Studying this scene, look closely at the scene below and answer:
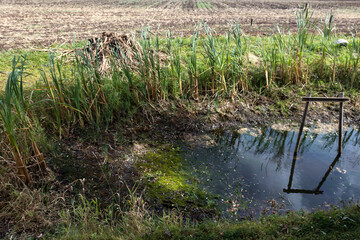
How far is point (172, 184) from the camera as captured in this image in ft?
10.5

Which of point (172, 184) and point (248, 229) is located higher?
point (248, 229)

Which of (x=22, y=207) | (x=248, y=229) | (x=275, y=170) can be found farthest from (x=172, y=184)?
(x=22, y=207)

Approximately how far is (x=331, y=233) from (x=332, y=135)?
88.4 inches

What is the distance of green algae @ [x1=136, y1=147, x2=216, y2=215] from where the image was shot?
293 cm

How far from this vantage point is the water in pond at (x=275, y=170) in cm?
301

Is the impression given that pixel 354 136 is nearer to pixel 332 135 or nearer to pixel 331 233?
pixel 332 135

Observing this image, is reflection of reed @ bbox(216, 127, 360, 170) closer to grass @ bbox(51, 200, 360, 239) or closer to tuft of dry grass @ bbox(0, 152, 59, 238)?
grass @ bbox(51, 200, 360, 239)

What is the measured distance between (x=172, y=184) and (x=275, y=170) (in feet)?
3.79

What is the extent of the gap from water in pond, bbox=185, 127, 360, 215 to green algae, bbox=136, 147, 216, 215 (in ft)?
0.38

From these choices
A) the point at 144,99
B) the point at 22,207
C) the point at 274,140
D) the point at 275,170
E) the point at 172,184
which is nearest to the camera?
the point at 22,207

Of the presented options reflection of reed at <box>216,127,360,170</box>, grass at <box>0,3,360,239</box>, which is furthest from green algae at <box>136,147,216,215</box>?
reflection of reed at <box>216,127,360,170</box>

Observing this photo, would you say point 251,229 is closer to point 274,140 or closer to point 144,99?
point 274,140

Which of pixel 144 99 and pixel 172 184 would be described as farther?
pixel 144 99

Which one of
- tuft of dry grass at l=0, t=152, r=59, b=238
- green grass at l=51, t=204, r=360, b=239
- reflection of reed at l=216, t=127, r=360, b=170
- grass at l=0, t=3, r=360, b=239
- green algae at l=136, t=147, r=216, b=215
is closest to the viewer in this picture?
green grass at l=51, t=204, r=360, b=239
